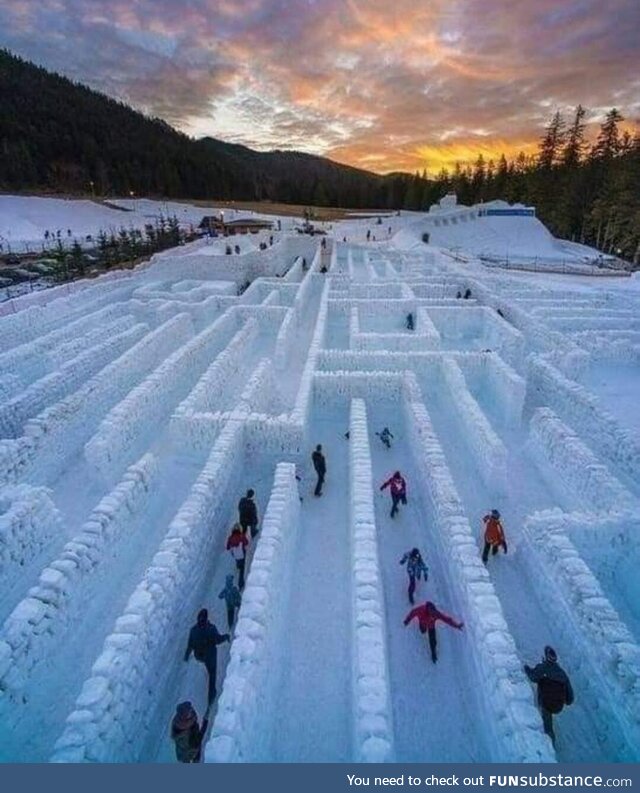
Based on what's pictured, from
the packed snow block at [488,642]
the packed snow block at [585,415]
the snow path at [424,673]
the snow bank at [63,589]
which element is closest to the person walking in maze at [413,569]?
the snow path at [424,673]

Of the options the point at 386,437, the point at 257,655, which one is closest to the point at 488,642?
the point at 257,655

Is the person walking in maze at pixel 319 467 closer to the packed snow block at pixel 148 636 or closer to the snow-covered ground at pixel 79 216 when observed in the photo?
the packed snow block at pixel 148 636

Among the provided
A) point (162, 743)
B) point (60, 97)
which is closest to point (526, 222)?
point (162, 743)

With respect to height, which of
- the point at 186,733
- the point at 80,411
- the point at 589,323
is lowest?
the point at 80,411

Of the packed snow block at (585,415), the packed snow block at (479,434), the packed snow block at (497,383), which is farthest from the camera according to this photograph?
the packed snow block at (497,383)

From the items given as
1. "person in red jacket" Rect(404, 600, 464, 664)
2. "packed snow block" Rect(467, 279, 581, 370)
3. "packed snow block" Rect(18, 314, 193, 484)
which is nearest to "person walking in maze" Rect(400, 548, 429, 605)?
"person in red jacket" Rect(404, 600, 464, 664)

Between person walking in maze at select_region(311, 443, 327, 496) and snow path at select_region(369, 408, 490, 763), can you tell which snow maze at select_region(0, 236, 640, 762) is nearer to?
snow path at select_region(369, 408, 490, 763)

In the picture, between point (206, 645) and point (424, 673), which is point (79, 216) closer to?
point (206, 645)
